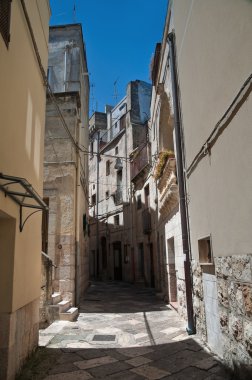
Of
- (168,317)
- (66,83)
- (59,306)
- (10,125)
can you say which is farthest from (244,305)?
(66,83)

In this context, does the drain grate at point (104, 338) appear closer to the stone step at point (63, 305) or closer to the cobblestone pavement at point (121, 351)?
the cobblestone pavement at point (121, 351)

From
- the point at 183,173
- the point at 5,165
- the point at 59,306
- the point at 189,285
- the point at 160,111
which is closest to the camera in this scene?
the point at 5,165

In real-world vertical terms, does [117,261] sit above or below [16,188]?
below

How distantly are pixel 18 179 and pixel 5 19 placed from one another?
200 cm

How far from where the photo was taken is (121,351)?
532 centimetres

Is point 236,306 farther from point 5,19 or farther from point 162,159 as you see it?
point 162,159

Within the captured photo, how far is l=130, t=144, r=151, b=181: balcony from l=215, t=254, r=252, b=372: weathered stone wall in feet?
36.3

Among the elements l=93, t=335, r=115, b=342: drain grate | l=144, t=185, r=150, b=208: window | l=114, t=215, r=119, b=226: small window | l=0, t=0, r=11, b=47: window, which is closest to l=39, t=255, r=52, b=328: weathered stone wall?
l=93, t=335, r=115, b=342: drain grate

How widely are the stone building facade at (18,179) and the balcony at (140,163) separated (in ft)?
33.0

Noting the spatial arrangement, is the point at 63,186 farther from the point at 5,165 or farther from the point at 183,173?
the point at 5,165

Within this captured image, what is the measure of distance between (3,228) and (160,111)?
310 inches

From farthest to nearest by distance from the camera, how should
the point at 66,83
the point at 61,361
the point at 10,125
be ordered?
the point at 66,83 → the point at 61,361 → the point at 10,125

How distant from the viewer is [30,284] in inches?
192

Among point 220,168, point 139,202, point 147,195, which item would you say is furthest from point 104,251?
point 220,168
